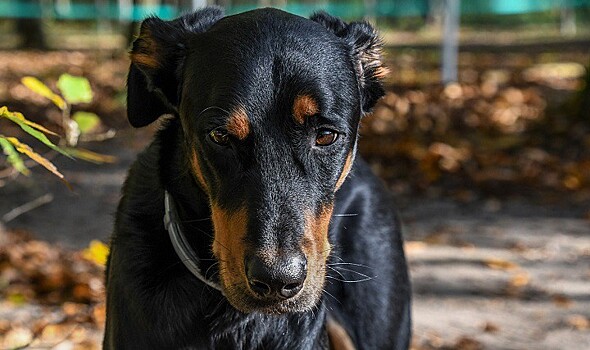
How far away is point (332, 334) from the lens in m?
3.64

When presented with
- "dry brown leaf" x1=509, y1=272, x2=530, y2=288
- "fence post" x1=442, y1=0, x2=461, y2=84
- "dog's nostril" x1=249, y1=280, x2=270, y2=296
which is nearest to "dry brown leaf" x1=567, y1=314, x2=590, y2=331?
"dry brown leaf" x1=509, y1=272, x2=530, y2=288

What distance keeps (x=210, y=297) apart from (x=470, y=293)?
3276 millimetres

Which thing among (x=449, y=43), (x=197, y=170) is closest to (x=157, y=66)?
(x=197, y=170)

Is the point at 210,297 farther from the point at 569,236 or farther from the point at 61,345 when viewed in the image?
the point at 569,236

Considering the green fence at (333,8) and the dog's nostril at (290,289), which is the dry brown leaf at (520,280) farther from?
the green fence at (333,8)

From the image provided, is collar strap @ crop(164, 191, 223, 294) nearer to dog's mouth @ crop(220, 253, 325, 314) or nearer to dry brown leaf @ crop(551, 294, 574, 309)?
dog's mouth @ crop(220, 253, 325, 314)

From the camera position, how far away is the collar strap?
9.42 feet

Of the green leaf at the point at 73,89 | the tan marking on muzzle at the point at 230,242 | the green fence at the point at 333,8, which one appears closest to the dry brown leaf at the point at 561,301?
the green leaf at the point at 73,89

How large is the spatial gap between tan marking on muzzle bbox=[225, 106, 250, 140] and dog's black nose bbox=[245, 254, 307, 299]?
13.8 inches

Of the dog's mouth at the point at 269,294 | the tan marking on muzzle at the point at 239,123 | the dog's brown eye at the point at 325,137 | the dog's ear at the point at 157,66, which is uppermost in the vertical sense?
the dog's ear at the point at 157,66

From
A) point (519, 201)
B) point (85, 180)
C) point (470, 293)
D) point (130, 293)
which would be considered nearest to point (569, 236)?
point (519, 201)

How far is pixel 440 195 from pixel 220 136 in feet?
19.0

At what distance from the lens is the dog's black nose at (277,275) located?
2.43 m

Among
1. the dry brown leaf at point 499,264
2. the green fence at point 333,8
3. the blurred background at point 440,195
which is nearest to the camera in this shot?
the blurred background at point 440,195
